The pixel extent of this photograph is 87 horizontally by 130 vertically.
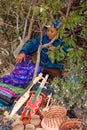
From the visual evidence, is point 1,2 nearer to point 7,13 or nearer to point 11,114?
point 7,13

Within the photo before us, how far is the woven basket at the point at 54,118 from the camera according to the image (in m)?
4.15

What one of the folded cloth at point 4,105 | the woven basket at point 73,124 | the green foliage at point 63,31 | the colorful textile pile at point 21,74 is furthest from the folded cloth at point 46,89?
the woven basket at point 73,124

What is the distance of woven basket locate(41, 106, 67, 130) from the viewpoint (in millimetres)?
4148

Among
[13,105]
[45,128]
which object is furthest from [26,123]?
[13,105]

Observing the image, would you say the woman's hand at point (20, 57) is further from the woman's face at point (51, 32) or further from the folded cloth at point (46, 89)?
the folded cloth at point (46, 89)

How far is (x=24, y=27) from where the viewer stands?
586cm

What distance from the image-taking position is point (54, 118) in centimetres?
421

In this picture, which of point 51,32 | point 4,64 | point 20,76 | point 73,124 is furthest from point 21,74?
point 73,124

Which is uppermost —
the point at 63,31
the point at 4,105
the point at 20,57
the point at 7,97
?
the point at 63,31

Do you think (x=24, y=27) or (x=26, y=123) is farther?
(x=24, y=27)

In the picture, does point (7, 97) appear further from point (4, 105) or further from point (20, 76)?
point (20, 76)

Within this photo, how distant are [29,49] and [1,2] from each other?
1.03 meters

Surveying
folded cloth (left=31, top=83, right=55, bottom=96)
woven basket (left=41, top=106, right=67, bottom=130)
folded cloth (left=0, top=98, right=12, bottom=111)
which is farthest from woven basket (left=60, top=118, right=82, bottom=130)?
folded cloth (left=0, top=98, right=12, bottom=111)

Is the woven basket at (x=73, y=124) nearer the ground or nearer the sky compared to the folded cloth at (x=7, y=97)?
nearer the sky
